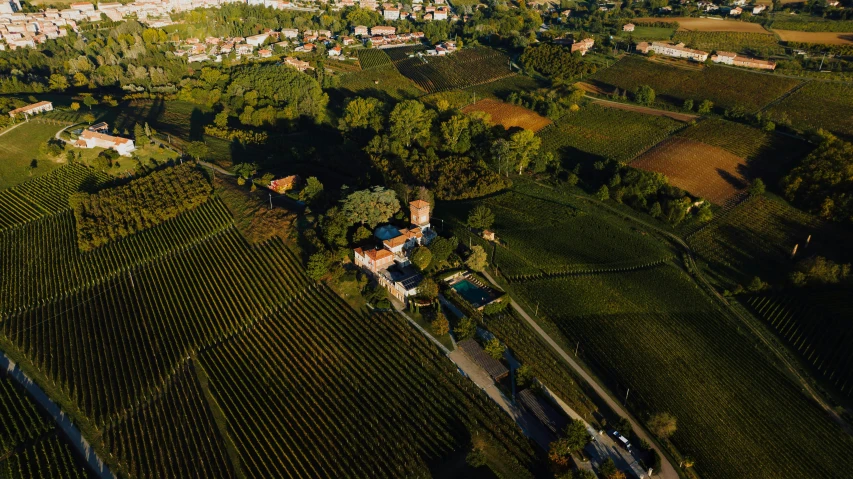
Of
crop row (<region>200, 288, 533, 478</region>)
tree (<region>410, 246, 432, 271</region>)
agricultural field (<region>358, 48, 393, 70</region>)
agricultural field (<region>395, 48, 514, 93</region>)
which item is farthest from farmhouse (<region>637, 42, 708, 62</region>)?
crop row (<region>200, 288, 533, 478</region>)

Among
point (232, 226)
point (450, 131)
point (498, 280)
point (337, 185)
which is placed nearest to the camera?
point (498, 280)

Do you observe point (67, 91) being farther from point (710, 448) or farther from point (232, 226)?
point (710, 448)

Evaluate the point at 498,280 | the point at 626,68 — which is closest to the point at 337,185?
the point at 498,280

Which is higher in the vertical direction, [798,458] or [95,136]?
[95,136]

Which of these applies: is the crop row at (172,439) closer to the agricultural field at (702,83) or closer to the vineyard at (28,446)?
the vineyard at (28,446)

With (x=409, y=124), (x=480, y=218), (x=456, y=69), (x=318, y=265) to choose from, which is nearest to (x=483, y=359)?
(x=318, y=265)

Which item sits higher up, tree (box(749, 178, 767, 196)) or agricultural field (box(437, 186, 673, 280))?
tree (box(749, 178, 767, 196))

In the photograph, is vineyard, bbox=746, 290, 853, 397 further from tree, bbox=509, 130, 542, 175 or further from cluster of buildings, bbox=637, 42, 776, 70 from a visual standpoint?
cluster of buildings, bbox=637, 42, 776, 70

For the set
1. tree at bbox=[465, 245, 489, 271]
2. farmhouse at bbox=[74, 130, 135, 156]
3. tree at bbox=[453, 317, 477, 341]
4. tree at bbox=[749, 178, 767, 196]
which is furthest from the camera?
farmhouse at bbox=[74, 130, 135, 156]
